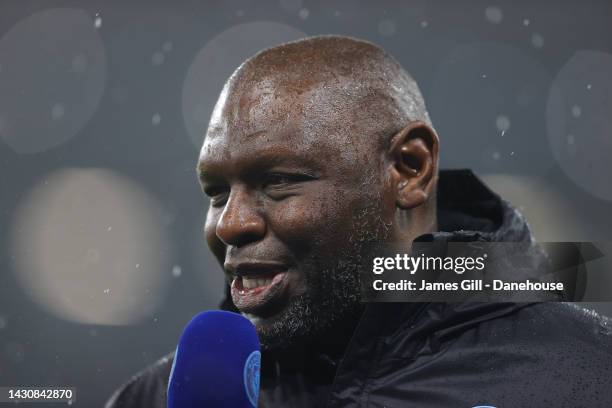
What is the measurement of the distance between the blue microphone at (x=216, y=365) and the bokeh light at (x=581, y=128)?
3.37 m

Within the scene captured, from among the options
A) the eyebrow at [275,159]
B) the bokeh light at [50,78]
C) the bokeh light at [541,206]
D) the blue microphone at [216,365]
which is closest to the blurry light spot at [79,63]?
the bokeh light at [50,78]

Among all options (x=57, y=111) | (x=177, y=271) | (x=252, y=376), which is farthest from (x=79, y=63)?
(x=252, y=376)

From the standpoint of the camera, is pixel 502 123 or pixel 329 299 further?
pixel 502 123

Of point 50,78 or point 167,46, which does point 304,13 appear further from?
point 50,78

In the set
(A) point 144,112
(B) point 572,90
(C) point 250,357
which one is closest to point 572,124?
(B) point 572,90

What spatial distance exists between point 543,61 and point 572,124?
1.26 ft

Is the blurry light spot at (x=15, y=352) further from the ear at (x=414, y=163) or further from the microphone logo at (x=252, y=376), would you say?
the microphone logo at (x=252, y=376)

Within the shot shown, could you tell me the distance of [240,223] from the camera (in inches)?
55.9

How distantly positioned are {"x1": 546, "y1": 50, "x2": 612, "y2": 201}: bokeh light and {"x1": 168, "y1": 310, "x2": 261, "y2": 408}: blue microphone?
3369mm

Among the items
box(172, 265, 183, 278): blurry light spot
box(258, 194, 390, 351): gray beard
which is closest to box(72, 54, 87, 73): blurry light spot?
box(172, 265, 183, 278): blurry light spot

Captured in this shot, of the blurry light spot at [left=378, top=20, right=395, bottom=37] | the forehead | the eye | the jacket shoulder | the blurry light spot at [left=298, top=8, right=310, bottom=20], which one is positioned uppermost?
the blurry light spot at [left=298, top=8, right=310, bottom=20]

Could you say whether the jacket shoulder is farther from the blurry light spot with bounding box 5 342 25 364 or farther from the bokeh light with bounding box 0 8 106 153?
the bokeh light with bounding box 0 8 106 153

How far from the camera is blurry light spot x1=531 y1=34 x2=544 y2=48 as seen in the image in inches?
151

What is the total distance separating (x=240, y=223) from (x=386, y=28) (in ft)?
9.23
